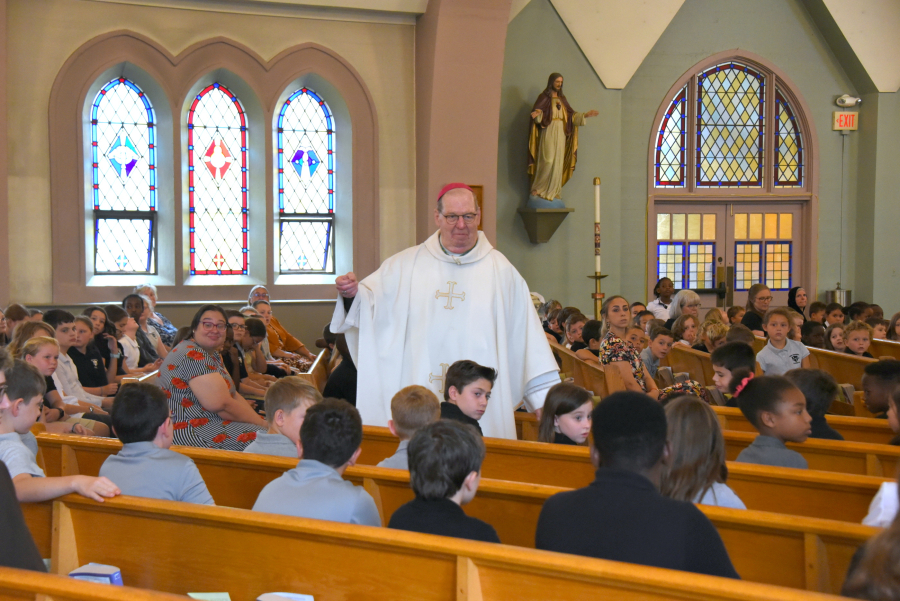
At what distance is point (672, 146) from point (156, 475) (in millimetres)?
10325

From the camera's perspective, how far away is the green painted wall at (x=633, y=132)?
10.8m

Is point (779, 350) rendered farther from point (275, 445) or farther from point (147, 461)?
point (147, 461)

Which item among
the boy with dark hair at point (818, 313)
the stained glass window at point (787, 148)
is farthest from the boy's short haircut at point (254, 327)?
the stained glass window at point (787, 148)

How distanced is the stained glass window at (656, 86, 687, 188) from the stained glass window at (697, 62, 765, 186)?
234mm

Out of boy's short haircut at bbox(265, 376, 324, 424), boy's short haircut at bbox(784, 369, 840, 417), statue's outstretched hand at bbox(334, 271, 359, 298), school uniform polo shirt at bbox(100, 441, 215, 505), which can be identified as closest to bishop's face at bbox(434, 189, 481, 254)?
statue's outstretched hand at bbox(334, 271, 359, 298)

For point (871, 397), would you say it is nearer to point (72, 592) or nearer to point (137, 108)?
point (72, 592)

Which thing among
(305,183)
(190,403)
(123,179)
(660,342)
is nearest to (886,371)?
(660,342)

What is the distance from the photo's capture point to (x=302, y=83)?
9.91 metres

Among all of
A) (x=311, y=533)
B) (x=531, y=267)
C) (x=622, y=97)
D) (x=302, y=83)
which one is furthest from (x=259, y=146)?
(x=311, y=533)

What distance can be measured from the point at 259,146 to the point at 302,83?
2.98 ft

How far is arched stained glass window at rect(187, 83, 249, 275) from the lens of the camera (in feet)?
31.7

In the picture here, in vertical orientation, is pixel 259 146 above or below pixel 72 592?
above

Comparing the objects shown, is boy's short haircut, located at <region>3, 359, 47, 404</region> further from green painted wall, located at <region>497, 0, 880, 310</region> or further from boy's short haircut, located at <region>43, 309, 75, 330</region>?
green painted wall, located at <region>497, 0, 880, 310</region>

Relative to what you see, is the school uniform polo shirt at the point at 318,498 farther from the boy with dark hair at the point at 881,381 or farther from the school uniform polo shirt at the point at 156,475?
the boy with dark hair at the point at 881,381
